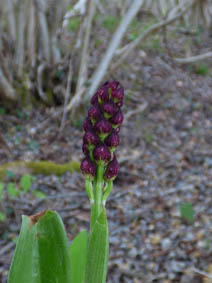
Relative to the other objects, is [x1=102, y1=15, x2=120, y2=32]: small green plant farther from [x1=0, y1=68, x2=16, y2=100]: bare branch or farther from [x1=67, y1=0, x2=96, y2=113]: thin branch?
[x1=0, y1=68, x2=16, y2=100]: bare branch

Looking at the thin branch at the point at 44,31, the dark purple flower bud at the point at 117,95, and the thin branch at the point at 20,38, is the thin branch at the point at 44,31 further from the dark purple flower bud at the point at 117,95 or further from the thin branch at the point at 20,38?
the dark purple flower bud at the point at 117,95

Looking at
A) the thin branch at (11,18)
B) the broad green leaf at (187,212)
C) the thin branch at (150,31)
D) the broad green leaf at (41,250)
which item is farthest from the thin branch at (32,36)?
the broad green leaf at (41,250)

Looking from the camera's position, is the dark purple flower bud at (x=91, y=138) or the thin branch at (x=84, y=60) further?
the thin branch at (x=84, y=60)

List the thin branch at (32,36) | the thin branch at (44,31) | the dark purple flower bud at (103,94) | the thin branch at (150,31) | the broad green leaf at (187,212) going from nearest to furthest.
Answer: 1. the dark purple flower bud at (103,94)
2. the broad green leaf at (187,212)
3. the thin branch at (150,31)
4. the thin branch at (44,31)
5. the thin branch at (32,36)

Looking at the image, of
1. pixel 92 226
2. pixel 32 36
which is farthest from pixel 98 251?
pixel 32 36

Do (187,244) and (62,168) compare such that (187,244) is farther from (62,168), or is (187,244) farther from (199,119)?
(199,119)

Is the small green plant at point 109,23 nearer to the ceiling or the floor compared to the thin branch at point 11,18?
nearer to the ceiling

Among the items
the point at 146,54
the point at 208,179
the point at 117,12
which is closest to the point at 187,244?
the point at 208,179

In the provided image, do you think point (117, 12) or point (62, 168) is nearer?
point (62, 168)
